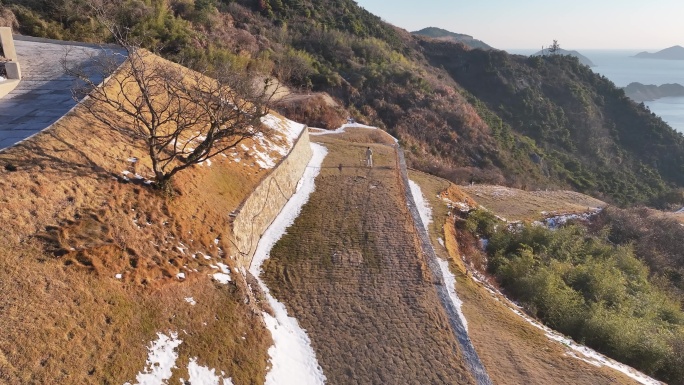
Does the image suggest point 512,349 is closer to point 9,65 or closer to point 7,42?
point 9,65

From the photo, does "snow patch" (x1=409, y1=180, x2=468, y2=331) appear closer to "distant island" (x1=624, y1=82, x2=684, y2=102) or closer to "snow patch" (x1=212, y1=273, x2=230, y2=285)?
"snow patch" (x1=212, y1=273, x2=230, y2=285)

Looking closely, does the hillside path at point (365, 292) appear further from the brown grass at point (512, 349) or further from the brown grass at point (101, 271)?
the brown grass at point (101, 271)

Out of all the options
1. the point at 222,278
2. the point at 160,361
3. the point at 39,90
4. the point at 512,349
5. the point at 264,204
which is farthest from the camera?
the point at 264,204

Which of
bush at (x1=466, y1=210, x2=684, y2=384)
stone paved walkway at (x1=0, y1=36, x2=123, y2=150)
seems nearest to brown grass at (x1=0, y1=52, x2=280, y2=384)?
stone paved walkway at (x1=0, y1=36, x2=123, y2=150)

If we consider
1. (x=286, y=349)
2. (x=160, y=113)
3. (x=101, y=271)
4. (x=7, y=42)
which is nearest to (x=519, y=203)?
(x=286, y=349)

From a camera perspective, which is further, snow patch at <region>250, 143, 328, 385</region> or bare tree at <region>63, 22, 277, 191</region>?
bare tree at <region>63, 22, 277, 191</region>

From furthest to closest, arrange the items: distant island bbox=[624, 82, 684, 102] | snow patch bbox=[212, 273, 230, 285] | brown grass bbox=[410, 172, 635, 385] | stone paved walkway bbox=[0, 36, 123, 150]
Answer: distant island bbox=[624, 82, 684, 102] → stone paved walkway bbox=[0, 36, 123, 150] → snow patch bbox=[212, 273, 230, 285] → brown grass bbox=[410, 172, 635, 385]

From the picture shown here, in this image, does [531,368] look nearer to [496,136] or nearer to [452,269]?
[452,269]
